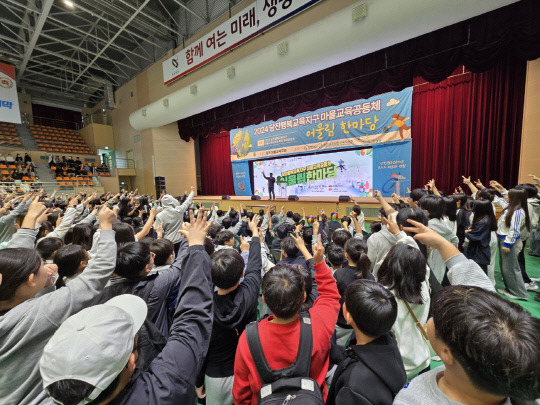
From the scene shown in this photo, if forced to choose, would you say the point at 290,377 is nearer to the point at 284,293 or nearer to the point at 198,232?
the point at 284,293

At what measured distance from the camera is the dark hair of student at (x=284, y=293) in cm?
89

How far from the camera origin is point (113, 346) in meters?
0.52

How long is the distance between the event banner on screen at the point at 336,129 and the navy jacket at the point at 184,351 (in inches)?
273

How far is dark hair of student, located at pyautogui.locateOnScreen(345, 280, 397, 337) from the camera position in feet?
2.56

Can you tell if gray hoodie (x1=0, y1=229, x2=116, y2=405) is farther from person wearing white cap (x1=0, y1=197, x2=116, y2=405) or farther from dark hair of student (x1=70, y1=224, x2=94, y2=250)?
dark hair of student (x1=70, y1=224, x2=94, y2=250)

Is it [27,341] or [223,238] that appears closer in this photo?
[27,341]

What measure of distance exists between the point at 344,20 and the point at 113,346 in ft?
19.2

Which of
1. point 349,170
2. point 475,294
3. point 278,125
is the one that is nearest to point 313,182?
point 349,170

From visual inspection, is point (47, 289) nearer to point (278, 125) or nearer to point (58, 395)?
point (58, 395)

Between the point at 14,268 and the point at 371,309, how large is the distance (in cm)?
132

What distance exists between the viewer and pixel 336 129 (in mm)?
7336

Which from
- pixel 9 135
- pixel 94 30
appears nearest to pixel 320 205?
pixel 94 30

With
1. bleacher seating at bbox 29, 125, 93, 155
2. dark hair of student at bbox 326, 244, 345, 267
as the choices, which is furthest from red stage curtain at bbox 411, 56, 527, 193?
bleacher seating at bbox 29, 125, 93, 155

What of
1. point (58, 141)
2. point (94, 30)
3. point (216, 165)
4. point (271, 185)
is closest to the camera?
point (271, 185)
